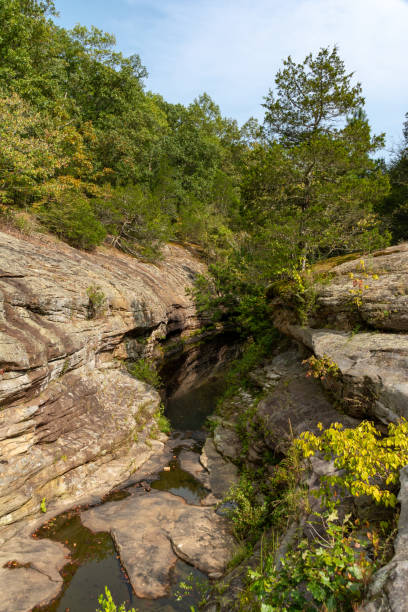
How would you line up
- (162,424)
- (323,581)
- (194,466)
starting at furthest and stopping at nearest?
(162,424) < (194,466) < (323,581)

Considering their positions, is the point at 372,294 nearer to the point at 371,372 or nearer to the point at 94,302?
the point at 371,372

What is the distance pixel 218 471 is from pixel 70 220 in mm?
12556

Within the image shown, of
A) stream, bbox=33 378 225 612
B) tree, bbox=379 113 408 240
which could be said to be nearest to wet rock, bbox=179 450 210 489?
stream, bbox=33 378 225 612

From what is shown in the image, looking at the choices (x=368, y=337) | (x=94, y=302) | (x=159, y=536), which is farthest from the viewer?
(x=94, y=302)

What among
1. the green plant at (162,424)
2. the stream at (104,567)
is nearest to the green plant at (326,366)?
the stream at (104,567)

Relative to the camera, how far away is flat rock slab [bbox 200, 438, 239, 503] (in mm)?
9242

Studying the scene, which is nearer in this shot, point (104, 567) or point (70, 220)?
point (104, 567)

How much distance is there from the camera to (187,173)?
3469cm

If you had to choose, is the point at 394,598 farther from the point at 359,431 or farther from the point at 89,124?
the point at 89,124

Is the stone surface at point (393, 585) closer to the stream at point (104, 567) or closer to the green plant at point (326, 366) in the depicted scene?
the stream at point (104, 567)

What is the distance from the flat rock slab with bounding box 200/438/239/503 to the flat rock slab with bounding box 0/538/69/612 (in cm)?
421

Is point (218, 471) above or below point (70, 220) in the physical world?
below

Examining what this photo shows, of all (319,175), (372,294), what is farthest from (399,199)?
(372,294)

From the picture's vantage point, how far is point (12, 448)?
24.9 feet
